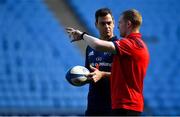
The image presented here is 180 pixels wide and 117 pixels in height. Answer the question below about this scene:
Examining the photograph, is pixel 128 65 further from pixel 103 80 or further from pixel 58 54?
pixel 58 54

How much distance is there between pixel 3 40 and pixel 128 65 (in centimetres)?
554

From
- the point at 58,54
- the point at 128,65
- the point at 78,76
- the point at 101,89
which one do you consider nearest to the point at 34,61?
the point at 58,54

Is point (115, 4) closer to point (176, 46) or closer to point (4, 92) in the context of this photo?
point (176, 46)

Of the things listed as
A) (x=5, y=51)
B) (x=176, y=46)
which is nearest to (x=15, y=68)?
(x=5, y=51)

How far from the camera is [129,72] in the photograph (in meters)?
3.53

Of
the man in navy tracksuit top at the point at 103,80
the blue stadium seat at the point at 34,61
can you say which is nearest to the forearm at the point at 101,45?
the man in navy tracksuit top at the point at 103,80

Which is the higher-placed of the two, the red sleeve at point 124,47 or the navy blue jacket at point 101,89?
the red sleeve at point 124,47

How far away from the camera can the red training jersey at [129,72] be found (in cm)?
353

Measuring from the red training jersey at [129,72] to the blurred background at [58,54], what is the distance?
4.56 m

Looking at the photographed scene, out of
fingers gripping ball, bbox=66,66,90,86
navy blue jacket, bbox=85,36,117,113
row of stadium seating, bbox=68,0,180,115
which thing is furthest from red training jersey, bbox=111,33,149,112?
row of stadium seating, bbox=68,0,180,115

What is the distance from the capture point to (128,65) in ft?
11.6

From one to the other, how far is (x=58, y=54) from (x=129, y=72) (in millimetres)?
5177

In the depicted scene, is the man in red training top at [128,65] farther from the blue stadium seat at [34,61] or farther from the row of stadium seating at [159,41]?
the row of stadium seating at [159,41]

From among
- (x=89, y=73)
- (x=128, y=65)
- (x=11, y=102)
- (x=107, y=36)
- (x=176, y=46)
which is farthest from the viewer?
(x=176, y=46)
